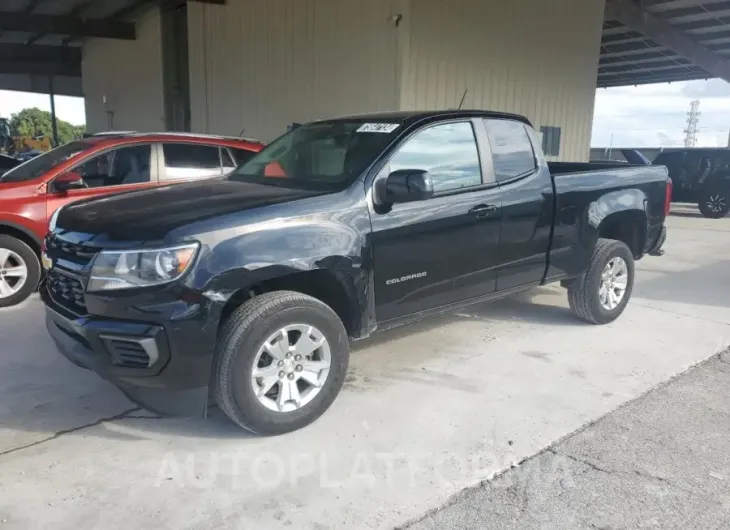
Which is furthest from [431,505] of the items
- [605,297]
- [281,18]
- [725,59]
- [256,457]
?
[725,59]

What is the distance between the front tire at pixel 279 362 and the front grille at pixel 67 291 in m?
0.82

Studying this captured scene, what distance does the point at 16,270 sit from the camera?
5977 millimetres

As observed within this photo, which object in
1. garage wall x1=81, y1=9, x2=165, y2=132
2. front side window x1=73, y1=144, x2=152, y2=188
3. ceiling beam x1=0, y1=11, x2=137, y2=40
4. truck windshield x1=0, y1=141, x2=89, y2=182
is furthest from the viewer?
garage wall x1=81, y1=9, x2=165, y2=132

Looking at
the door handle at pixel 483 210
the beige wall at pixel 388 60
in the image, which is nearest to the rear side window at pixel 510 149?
the door handle at pixel 483 210

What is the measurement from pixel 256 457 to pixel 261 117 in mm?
11252

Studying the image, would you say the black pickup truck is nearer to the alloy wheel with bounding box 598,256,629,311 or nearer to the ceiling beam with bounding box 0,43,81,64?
the alloy wheel with bounding box 598,256,629,311

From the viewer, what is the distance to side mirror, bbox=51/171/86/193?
5797mm

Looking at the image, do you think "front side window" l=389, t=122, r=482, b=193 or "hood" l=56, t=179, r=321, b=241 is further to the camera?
"front side window" l=389, t=122, r=482, b=193

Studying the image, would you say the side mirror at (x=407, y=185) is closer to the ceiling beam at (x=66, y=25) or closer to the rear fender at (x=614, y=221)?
the rear fender at (x=614, y=221)

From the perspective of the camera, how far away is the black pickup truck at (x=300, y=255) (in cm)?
311

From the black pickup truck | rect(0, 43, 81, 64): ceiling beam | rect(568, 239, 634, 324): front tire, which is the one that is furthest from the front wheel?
rect(0, 43, 81, 64): ceiling beam

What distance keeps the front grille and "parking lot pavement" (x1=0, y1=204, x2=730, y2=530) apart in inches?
29.0

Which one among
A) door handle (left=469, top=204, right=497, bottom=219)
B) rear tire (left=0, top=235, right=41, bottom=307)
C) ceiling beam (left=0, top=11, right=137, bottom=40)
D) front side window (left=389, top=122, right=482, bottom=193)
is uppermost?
ceiling beam (left=0, top=11, right=137, bottom=40)

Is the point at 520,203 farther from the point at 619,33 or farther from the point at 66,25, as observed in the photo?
the point at 66,25
